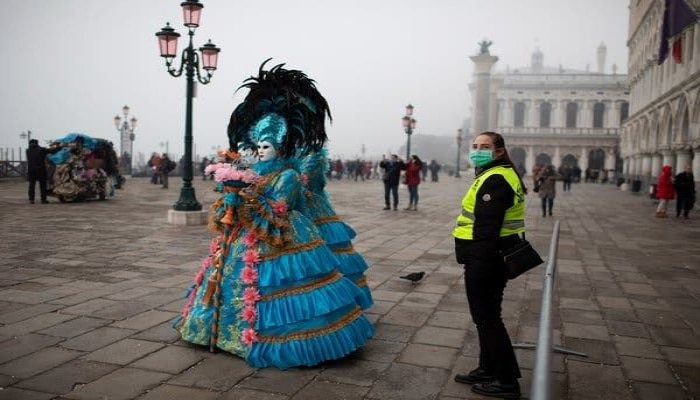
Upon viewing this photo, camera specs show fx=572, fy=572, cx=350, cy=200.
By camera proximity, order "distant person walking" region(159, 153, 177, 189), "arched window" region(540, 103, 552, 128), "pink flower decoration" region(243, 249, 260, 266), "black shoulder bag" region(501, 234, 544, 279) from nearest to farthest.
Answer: "black shoulder bag" region(501, 234, 544, 279), "pink flower decoration" region(243, 249, 260, 266), "distant person walking" region(159, 153, 177, 189), "arched window" region(540, 103, 552, 128)

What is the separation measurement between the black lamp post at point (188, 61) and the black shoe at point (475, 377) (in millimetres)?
8549

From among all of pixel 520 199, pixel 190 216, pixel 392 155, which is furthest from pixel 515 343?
pixel 392 155

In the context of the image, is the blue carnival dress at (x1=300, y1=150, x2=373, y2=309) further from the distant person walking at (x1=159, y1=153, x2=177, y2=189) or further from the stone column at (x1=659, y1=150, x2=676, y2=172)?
the stone column at (x1=659, y1=150, x2=676, y2=172)

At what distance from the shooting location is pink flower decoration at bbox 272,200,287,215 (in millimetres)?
3802

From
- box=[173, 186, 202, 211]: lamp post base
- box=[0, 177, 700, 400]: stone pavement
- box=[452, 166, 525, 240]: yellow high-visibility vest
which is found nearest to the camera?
box=[452, 166, 525, 240]: yellow high-visibility vest

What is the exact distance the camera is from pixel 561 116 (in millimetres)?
64312

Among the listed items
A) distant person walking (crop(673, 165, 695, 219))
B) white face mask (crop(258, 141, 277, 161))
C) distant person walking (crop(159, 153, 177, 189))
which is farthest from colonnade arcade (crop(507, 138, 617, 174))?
white face mask (crop(258, 141, 277, 161))

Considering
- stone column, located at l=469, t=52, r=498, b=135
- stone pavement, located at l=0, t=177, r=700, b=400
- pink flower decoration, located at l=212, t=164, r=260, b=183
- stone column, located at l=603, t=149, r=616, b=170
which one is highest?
stone column, located at l=469, t=52, r=498, b=135

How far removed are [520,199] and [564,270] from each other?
4667 mm

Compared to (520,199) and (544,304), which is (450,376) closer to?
(520,199)

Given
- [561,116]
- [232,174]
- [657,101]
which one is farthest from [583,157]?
[232,174]

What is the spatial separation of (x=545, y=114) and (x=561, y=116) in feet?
5.77

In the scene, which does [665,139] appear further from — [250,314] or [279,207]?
[250,314]

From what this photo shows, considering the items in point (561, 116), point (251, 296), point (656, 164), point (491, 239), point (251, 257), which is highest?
point (561, 116)
